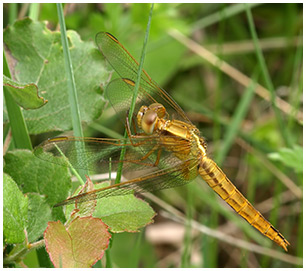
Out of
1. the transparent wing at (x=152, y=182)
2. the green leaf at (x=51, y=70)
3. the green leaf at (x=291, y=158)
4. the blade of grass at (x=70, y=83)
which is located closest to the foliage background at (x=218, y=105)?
the green leaf at (x=291, y=158)

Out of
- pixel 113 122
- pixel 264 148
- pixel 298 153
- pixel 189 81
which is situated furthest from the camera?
pixel 189 81

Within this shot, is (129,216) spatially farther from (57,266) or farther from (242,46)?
(242,46)

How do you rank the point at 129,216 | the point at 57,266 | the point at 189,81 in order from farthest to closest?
the point at 189,81 → the point at 129,216 → the point at 57,266

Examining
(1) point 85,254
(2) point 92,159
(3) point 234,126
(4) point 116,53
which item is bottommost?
(3) point 234,126

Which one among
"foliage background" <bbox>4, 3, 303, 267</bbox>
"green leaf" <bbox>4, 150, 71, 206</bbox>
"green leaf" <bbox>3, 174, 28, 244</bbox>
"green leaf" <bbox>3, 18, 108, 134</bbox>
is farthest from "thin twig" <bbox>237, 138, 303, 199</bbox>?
"green leaf" <bbox>3, 174, 28, 244</bbox>

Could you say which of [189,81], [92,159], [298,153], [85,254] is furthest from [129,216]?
[189,81]

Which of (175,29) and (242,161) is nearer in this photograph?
(175,29)

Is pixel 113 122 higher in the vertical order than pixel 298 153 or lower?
higher
